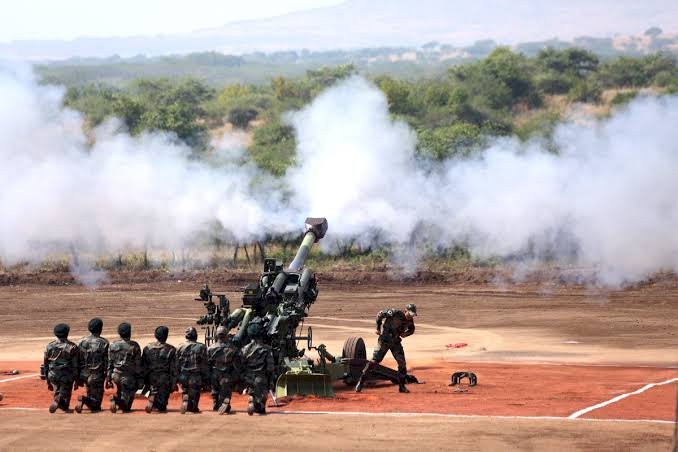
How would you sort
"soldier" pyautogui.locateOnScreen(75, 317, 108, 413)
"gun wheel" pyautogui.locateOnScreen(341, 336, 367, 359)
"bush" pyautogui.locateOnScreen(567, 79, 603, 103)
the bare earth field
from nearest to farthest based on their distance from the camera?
the bare earth field
"soldier" pyautogui.locateOnScreen(75, 317, 108, 413)
"gun wheel" pyautogui.locateOnScreen(341, 336, 367, 359)
"bush" pyautogui.locateOnScreen(567, 79, 603, 103)

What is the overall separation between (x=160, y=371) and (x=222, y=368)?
108 centimetres

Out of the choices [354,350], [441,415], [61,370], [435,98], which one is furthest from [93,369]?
[435,98]

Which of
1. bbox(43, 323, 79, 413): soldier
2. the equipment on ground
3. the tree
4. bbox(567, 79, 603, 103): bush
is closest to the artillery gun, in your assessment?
the equipment on ground

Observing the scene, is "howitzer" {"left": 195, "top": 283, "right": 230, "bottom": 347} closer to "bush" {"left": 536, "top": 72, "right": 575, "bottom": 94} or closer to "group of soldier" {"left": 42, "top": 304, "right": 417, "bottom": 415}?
"group of soldier" {"left": 42, "top": 304, "right": 417, "bottom": 415}

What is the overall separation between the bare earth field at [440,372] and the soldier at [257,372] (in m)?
0.33

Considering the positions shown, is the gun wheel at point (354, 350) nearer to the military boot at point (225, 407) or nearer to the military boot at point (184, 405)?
the military boot at point (225, 407)

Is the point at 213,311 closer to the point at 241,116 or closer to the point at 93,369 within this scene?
the point at 93,369

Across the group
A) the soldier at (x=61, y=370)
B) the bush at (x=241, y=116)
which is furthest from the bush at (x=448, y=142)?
the bush at (x=241, y=116)

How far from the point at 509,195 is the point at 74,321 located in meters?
15.0

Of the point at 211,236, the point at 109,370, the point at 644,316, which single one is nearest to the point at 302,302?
the point at 109,370

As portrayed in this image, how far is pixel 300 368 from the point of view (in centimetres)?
2641

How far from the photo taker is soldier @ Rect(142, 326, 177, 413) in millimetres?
23844

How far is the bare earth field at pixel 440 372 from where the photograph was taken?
843 inches

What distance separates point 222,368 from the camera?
938 inches
